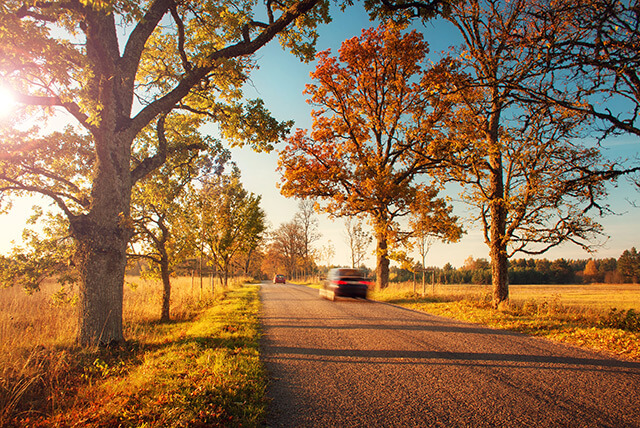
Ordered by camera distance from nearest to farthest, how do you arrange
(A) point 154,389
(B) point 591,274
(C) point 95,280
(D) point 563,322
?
(A) point 154,389, (C) point 95,280, (D) point 563,322, (B) point 591,274

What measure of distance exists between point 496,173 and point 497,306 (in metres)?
5.28

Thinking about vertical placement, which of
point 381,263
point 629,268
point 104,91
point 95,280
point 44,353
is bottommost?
point 629,268

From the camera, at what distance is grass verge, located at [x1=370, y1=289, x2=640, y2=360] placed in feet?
20.2

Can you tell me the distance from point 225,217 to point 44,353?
14611mm

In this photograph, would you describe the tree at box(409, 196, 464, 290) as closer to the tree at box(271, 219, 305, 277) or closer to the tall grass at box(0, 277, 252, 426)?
the tall grass at box(0, 277, 252, 426)

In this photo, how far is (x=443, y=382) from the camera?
14.0 feet

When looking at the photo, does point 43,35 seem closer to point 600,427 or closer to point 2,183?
point 2,183

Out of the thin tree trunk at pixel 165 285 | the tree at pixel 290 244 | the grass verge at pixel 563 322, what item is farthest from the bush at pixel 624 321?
the tree at pixel 290 244

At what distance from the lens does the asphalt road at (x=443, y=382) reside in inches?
129

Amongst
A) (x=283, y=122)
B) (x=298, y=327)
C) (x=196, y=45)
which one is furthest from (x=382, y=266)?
(x=196, y=45)

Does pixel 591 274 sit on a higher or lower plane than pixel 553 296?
lower

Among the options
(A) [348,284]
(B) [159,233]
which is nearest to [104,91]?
(B) [159,233]

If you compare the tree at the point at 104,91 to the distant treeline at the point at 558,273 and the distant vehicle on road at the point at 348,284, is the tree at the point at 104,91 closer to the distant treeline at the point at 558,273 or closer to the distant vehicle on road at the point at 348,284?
the distant vehicle on road at the point at 348,284

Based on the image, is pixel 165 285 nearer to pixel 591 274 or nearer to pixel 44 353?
pixel 44 353
